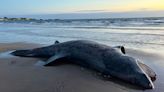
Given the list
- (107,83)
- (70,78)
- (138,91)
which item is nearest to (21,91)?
(70,78)

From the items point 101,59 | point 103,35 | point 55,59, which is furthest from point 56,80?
point 103,35

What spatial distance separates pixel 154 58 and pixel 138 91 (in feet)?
11.3

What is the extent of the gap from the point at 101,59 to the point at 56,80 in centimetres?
Answer: 123

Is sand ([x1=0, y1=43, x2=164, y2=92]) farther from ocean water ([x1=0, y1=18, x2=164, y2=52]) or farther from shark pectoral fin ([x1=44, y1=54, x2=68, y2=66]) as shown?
ocean water ([x1=0, y1=18, x2=164, y2=52])

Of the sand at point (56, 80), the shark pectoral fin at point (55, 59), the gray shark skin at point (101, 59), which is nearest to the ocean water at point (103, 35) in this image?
the gray shark skin at point (101, 59)

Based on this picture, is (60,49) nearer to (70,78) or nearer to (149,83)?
(70,78)

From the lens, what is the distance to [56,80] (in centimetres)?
573

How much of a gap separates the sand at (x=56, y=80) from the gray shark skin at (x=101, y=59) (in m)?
0.14

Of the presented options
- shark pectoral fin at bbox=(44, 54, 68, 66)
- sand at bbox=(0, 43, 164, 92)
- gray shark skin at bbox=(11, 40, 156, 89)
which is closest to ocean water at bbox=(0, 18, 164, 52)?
gray shark skin at bbox=(11, 40, 156, 89)

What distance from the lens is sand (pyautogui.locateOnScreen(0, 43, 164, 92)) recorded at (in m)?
5.18

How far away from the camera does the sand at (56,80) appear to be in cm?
518

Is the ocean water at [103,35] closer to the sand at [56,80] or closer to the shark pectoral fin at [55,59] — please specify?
the shark pectoral fin at [55,59]

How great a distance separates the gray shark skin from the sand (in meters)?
0.14

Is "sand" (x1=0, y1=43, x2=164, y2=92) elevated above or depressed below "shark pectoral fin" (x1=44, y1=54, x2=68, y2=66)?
below
